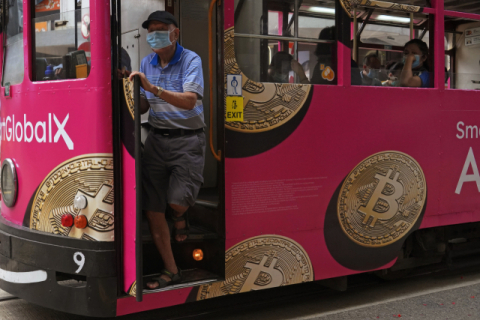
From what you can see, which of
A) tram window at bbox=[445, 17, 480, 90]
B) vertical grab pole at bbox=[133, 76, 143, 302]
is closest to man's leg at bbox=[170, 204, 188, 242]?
vertical grab pole at bbox=[133, 76, 143, 302]

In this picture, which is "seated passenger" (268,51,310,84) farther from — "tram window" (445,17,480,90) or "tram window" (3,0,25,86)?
"tram window" (3,0,25,86)

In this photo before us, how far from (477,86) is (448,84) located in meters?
0.41

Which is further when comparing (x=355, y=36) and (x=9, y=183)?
(x=355, y=36)

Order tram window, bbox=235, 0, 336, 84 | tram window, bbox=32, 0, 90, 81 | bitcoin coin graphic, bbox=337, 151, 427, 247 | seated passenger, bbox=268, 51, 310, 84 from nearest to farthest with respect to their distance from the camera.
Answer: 1. tram window, bbox=32, 0, 90, 81
2. tram window, bbox=235, 0, 336, 84
3. seated passenger, bbox=268, 51, 310, 84
4. bitcoin coin graphic, bbox=337, 151, 427, 247

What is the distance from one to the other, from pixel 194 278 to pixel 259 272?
1.60 feet

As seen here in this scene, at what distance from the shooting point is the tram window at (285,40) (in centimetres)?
380

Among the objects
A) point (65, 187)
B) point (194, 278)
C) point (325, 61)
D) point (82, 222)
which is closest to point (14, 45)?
point (65, 187)

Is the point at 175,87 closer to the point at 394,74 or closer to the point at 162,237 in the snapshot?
the point at 162,237

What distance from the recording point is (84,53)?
3.46 m

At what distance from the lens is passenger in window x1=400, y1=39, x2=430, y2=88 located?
179 inches

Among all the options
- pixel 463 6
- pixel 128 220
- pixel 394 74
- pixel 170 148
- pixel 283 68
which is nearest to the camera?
pixel 128 220

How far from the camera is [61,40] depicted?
141 inches

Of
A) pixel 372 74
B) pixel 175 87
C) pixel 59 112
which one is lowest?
pixel 59 112

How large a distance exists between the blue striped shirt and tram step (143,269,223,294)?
102cm
